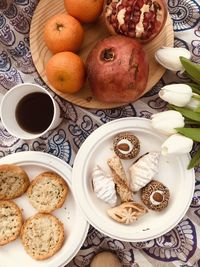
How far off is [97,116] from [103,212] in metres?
0.19

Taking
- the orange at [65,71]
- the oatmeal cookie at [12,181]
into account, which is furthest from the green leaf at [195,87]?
the oatmeal cookie at [12,181]

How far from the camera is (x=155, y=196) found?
36.0 inches

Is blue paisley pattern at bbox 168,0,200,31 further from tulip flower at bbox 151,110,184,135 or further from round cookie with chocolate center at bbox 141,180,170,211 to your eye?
round cookie with chocolate center at bbox 141,180,170,211

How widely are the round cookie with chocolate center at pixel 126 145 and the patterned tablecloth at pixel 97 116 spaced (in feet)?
0.17

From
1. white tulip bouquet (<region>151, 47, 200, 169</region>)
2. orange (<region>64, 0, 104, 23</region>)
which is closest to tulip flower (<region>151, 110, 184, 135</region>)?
white tulip bouquet (<region>151, 47, 200, 169</region>)

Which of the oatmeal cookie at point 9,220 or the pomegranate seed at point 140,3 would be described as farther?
the oatmeal cookie at point 9,220

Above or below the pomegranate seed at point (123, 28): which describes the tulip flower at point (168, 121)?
below

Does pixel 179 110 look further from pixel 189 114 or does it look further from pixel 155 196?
pixel 155 196

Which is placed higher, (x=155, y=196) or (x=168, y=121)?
(x=168, y=121)

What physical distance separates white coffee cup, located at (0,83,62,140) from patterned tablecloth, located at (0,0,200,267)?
0.05m

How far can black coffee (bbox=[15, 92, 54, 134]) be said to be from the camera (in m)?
0.94

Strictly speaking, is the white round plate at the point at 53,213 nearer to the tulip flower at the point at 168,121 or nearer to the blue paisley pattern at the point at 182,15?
the tulip flower at the point at 168,121

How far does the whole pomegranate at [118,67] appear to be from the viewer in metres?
0.85

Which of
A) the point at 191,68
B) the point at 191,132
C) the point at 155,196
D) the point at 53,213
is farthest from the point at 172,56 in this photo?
the point at 53,213
